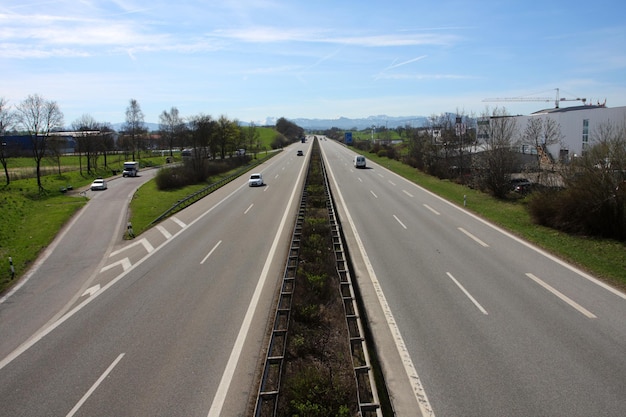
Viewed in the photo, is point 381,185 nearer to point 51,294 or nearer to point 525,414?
point 51,294

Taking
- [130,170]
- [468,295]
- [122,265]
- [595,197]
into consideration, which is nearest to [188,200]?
[122,265]

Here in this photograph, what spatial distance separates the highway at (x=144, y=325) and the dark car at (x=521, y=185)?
64.9 feet

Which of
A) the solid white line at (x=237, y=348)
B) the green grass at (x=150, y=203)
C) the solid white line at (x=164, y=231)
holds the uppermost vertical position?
the green grass at (x=150, y=203)

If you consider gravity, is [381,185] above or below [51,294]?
above

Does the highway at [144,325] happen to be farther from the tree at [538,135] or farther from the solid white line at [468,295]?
Result: the tree at [538,135]

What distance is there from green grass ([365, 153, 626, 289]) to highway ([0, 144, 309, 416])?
1144cm

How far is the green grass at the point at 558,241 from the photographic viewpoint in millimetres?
15133

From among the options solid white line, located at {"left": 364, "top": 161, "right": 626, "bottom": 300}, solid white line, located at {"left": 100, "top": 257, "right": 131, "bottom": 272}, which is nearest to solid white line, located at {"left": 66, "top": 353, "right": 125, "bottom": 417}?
solid white line, located at {"left": 100, "top": 257, "right": 131, "bottom": 272}

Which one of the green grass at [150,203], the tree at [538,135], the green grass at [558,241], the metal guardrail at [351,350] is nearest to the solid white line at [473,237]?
the green grass at [558,241]

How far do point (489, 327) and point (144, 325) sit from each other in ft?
31.3

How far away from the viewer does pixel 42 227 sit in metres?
25.5

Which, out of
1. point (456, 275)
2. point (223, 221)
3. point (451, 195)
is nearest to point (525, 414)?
point (456, 275)

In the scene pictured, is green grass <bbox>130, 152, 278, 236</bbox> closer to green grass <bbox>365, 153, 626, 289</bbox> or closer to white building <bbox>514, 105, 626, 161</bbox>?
green grass <bbox>365, 153, 626, 289</bbox>

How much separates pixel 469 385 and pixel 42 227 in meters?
26.1
